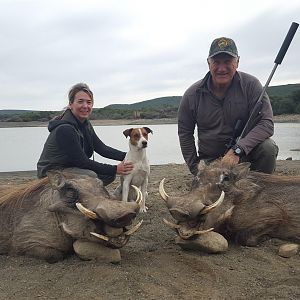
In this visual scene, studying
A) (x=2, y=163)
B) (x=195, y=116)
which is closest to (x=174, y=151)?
(x=2, y=163)

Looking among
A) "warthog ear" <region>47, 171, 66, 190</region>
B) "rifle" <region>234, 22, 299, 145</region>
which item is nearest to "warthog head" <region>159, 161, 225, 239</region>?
"warthog ear" <region>47, 171, 66, 190</region>

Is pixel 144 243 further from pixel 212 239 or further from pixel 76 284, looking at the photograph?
pixel 76 284

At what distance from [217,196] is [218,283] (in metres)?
0.87

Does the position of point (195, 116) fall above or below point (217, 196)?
above

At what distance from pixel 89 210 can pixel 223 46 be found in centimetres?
219

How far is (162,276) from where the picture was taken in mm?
2920

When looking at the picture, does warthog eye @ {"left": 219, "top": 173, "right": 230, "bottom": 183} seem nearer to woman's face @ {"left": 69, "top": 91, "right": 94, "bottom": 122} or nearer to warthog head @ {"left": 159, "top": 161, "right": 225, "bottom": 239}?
warthog head @ {"left": 159, "top": 161, "right": 225, "bottom": 239}

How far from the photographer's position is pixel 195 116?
4.97 m

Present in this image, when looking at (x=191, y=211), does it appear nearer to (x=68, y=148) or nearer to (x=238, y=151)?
(x=238, y=151)

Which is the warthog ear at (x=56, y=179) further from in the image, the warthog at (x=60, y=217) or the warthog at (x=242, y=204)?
the warthog at (x=242, y=204)

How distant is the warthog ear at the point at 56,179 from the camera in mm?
3475

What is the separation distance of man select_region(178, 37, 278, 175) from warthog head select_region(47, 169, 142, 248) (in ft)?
4.41

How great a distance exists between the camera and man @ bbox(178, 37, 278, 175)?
4582mm

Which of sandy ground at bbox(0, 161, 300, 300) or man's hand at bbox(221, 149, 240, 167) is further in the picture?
man's hand at bbox(221, 149, 240, 167)
